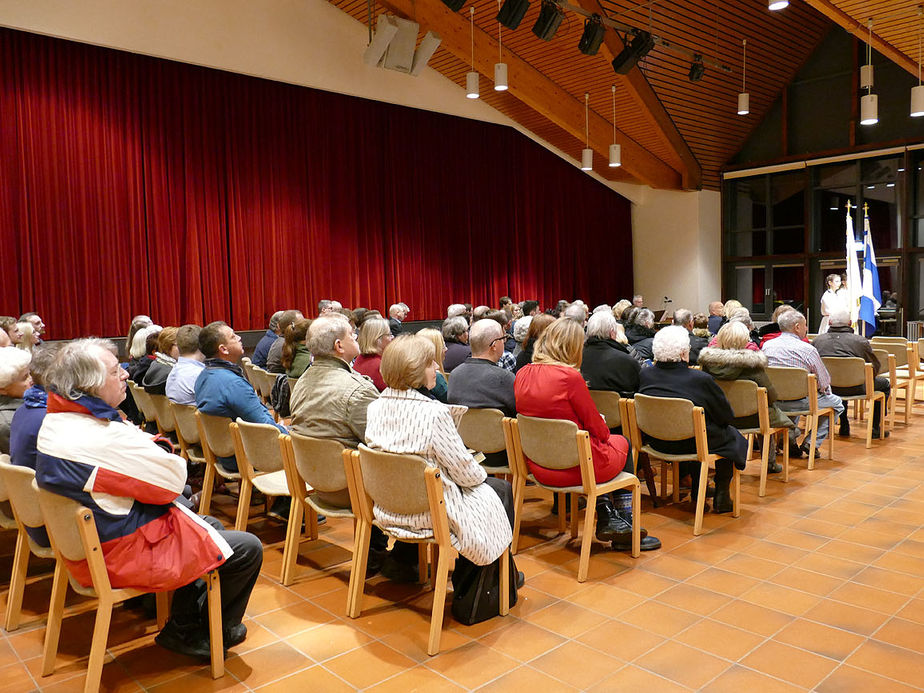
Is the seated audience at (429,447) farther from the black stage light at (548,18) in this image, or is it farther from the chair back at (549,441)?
the black stage light at (548,18)

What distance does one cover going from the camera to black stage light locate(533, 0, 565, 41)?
8312 mm

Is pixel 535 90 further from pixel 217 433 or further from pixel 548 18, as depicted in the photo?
pixel 217 433

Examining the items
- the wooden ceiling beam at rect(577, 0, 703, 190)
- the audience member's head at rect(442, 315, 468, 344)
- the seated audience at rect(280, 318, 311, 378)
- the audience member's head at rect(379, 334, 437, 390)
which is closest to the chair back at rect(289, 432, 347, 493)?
the audience member's head at rect(379, 334, 437, 390)

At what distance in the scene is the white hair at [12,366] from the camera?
3.49 m

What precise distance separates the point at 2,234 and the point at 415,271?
662 centimetres

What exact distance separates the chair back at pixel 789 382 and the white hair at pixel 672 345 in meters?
1.61

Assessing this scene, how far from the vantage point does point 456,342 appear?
6566 mm

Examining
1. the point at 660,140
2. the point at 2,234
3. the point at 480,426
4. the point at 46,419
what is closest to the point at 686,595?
the point at 480,426

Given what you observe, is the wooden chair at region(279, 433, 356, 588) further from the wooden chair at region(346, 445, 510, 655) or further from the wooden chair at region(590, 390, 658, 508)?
the wooden chair at region(590, 390, 658, 508)

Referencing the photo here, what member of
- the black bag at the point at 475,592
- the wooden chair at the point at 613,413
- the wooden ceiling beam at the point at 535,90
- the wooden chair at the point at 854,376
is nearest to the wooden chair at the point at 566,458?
the black bag at the point at 475,592

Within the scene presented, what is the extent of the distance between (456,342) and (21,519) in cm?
412

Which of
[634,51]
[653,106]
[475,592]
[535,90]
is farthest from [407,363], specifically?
[653,106]

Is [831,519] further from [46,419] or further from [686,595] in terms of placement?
[46,419]

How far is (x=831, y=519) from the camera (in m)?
4.45
